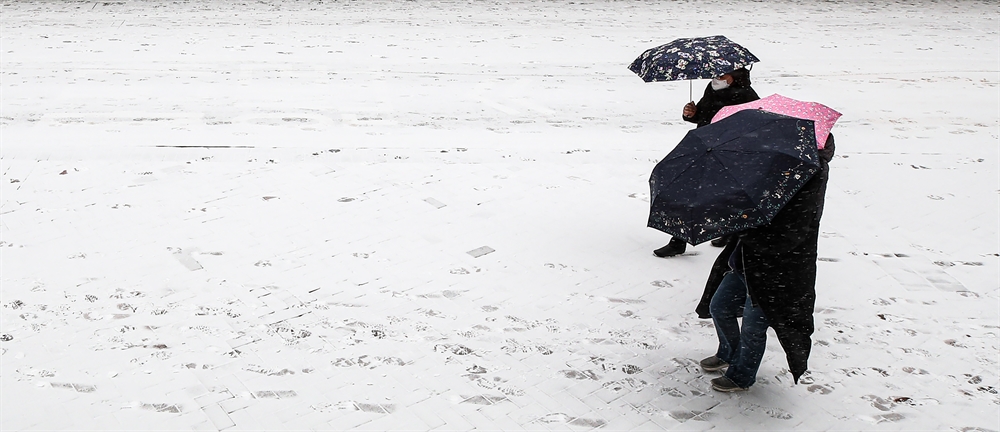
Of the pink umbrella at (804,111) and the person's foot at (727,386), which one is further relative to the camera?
the person's foot at (727,386)

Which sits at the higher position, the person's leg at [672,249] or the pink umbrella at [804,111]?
the pink umbrella at [804,111]

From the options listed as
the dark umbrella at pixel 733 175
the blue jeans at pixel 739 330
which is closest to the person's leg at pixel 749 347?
the blue jeans at pixel 739 330

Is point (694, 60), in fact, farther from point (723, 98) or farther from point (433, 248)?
point (433, 248)

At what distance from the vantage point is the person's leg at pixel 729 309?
3.93 m

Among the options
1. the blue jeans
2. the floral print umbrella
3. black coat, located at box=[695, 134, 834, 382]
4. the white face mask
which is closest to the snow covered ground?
the blue jeans

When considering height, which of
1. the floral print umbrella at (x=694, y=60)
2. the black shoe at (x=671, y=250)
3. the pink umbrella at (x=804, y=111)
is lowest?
the black shoe at (x=671, y=250)

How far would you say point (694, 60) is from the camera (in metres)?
4.98

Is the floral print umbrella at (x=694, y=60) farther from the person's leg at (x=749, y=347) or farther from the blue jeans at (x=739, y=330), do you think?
the person's leg at (x=749, y=347)

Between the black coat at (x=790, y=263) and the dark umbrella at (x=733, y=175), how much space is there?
13 centimetres

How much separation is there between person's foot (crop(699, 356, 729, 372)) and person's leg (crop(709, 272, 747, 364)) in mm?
58

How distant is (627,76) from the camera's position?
10.6m

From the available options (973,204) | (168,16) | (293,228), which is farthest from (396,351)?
(168,16)

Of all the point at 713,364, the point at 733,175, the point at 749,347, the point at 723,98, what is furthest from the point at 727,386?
the point at 723,98

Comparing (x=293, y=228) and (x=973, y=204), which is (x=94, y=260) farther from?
(x=973, y=204)
